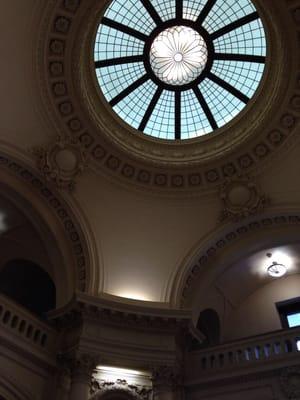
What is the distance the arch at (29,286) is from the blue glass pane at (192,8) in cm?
894

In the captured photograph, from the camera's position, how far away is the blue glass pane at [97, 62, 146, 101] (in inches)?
529

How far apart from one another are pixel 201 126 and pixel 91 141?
11.7 ft

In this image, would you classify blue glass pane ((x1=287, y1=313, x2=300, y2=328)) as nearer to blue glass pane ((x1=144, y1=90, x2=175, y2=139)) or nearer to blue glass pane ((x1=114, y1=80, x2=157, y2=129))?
blue glass pane ((x1=144, y1=90, x2=175, y2=139))

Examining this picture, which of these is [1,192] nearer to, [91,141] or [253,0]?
[91,141]

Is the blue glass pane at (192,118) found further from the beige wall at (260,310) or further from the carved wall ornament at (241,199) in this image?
the beige wall at (260,310)

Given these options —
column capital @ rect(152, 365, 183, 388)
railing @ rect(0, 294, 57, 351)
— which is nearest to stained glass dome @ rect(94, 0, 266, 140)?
railing @ rect(0, 294, 57, 351)

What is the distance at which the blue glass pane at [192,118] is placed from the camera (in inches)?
552

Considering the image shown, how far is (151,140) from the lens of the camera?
45.5 feet

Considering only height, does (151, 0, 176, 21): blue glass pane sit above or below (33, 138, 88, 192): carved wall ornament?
above

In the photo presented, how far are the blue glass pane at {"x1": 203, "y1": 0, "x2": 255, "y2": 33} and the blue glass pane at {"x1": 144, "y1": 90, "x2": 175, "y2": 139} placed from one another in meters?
2.49

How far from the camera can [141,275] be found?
1275 cm

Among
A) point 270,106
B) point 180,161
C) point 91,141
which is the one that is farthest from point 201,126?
point 91,141

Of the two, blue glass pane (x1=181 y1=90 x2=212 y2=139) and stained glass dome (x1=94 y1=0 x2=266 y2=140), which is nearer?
stained glass dome (x1=94 y1=0 x2=266 y2=140)

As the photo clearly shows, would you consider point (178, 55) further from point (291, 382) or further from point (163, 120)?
point (291, 382)
